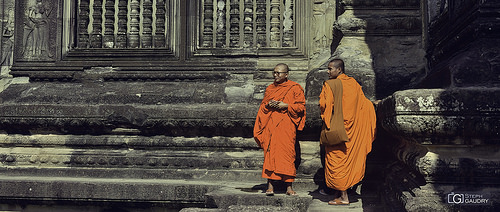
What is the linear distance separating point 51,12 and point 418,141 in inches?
205

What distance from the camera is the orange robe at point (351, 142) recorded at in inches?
183

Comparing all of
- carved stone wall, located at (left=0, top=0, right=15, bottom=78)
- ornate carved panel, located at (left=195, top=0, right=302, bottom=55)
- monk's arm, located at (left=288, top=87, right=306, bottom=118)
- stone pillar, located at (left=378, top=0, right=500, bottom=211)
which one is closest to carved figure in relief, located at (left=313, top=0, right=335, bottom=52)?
ornate carved panel, located at (left=195, top=0, right=302, bottom=55)

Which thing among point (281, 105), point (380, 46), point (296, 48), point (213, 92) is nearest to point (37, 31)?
point (213, 92)

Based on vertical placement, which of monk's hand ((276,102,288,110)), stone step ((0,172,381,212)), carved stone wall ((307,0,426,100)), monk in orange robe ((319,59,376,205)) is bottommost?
stone step ((0,172,381,212))

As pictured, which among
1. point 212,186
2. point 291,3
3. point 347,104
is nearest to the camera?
point 347,104

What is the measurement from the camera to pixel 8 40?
23.4 ft

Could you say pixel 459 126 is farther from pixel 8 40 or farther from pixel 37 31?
pixel 8 40

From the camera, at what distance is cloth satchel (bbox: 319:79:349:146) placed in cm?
463

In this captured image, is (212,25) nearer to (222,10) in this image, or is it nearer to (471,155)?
(222,10)

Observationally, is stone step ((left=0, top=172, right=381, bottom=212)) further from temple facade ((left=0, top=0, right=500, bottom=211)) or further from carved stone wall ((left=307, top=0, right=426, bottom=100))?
carved stone wall ((left=307, top=0, right=426, bottom=100))

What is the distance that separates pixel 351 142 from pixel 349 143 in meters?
0.02

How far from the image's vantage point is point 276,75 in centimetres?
517

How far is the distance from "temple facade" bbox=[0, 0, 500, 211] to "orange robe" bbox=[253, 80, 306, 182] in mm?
397

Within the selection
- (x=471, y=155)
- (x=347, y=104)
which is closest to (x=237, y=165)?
(x=347, y=104)
